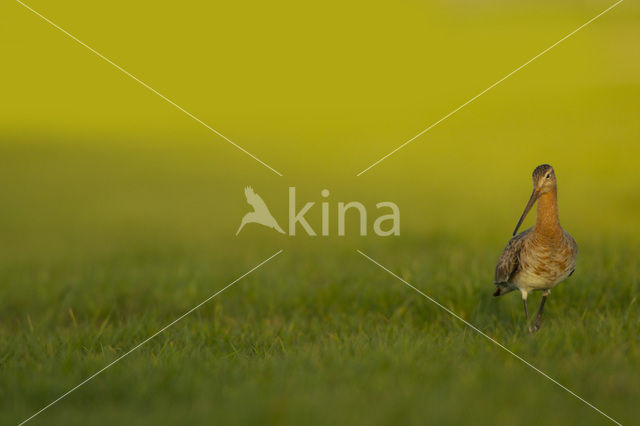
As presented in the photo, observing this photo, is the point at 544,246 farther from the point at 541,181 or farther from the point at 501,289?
the point at 501,289

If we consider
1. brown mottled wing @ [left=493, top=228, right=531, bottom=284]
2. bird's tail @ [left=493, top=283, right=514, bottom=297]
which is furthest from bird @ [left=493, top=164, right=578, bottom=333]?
bird's tail @ [left=493, top=283, right=514, bottom=297]

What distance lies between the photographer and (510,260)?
16.5 feet

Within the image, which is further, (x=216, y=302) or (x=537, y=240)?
(x=216, y=302)

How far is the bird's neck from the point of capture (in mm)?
4656

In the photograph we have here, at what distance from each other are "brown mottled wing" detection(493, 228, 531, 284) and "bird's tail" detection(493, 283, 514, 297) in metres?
0.24

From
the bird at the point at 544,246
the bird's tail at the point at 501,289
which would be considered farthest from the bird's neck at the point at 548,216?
the bird's tail at the point at 501,289

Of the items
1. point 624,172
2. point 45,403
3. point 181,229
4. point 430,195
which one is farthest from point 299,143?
point 45,403

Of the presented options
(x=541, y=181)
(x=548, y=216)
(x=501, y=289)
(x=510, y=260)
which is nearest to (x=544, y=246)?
(x=548, y=216)

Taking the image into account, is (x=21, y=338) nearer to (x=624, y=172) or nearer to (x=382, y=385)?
(x=382, y=385)

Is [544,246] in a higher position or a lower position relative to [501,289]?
higher

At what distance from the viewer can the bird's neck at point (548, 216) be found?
4.66m

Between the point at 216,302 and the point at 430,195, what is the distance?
617 cm

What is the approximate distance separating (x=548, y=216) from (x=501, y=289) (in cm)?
110

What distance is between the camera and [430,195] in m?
11.8
